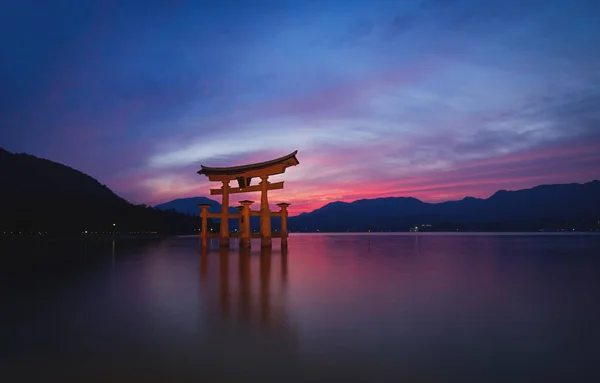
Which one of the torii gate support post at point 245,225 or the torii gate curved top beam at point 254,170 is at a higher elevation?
the torii gate curved top beam at point 254,170

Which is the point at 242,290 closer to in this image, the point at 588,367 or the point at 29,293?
the point at 29,293

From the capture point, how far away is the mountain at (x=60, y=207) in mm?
63312

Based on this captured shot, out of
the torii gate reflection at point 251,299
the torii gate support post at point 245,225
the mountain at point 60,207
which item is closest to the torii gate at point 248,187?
the torii gate support post at point 245,225

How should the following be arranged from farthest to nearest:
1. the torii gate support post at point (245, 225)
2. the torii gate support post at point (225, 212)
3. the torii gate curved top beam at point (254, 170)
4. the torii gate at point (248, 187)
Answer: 1. the torii gate support post at point (225, 212)
2. the torii gate support post at point (245, 225)
3. the torii gate at point (248, 187)
4. the torii gate curved top beam at point (254, 170)

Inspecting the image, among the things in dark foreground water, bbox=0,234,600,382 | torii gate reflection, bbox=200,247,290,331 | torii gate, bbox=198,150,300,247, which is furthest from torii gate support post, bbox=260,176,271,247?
dark foreground water, bbox=0,234,600,382

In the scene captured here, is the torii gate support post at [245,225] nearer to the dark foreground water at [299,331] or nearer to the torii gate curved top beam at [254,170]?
the torii gate curved top beam at [254,170]

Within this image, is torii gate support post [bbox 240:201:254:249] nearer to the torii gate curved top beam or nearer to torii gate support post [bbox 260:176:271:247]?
torii gate support post [bbox 260:176:271:247]

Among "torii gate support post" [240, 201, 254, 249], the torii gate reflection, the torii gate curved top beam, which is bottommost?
the torii gate reflection

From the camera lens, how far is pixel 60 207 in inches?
2717

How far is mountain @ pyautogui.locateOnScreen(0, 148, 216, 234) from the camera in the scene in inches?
2493

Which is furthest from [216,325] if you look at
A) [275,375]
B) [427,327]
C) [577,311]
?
[577,311]

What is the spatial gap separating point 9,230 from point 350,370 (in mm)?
70888

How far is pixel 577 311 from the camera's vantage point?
8086 mm

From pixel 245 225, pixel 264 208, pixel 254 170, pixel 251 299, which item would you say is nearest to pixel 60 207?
pixel 245 225
